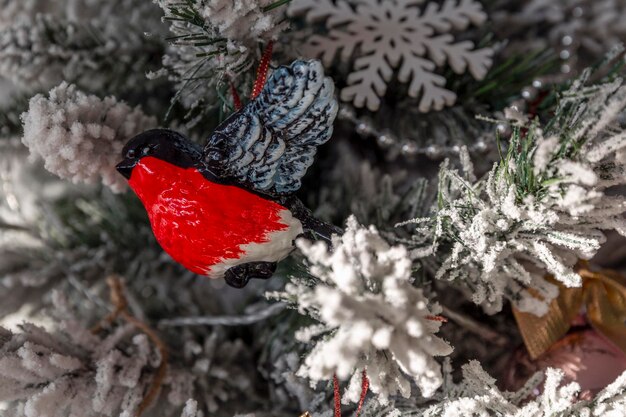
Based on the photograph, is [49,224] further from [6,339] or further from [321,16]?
[321,16]

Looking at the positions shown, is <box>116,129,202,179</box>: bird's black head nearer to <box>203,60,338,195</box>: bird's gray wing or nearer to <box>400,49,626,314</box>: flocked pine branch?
<box>203,60,338,195</box>: bird's gray wing

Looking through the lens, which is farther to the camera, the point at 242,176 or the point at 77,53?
the point at 77,53

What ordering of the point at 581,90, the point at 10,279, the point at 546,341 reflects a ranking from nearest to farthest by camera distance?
the point at 581,90 → the point at 546,341 → the point at 10,279

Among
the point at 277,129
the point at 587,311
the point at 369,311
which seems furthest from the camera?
the point at 587,311

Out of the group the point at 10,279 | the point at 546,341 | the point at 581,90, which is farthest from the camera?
the point at 10,279

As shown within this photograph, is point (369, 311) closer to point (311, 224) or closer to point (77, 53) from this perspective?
point (311, 224)

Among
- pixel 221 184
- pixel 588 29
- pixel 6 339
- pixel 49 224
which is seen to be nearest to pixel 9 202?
pixel 49 224

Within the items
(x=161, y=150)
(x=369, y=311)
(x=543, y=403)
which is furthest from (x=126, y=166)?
(x=543, y=403)
